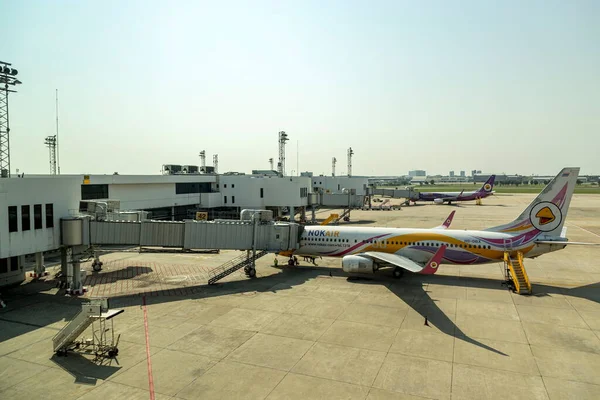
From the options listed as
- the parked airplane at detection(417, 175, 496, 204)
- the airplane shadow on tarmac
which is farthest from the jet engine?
the parked airplane at detection(417, 175, 496, 204)

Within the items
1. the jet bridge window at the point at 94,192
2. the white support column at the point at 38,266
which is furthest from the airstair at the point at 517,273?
the jet bridge window at the point at 94,192

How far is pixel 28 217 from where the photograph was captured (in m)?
27.9

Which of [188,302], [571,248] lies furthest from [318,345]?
[571,248]

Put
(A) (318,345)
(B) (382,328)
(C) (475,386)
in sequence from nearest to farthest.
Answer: (C) (475,386) → (A) (318,345) → (B) (382,328)

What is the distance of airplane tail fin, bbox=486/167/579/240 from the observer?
113ft

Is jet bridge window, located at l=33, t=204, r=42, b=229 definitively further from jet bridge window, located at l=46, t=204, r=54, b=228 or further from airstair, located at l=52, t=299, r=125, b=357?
airstair, located at l=52, t=299, r=125, b=357

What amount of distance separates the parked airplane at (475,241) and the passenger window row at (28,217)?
24268 mm

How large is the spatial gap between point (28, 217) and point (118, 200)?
17.1 meters

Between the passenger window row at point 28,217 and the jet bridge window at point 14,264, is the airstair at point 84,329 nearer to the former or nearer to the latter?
the passenger window row at point 28,217

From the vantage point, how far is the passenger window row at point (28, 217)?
26.8 metres

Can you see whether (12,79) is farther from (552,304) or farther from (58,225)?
(552,304)

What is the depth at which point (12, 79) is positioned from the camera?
97.5 ft

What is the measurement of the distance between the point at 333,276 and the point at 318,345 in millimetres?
16229

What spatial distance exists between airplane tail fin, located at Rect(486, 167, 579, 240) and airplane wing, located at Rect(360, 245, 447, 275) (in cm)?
857
